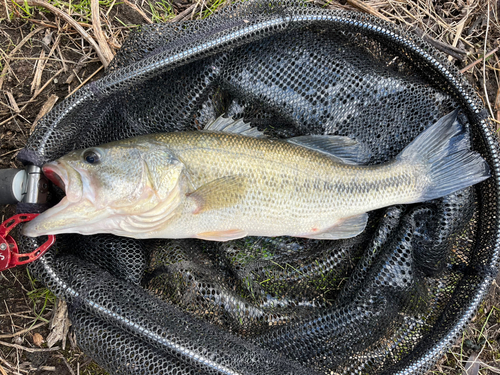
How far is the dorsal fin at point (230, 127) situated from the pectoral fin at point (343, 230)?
2.92ft

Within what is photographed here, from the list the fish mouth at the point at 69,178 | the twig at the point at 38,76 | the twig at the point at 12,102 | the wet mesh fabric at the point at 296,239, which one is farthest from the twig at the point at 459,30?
the twig at the point at 12,102

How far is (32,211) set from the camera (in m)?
2.40

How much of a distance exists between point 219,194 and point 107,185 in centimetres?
70

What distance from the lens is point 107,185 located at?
230 cm

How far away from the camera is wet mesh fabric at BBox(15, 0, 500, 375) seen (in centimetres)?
259

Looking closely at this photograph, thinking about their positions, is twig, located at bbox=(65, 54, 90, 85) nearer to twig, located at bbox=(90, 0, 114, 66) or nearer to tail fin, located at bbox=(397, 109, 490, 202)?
twig, located at bbox=(90, 0, 114, 66)

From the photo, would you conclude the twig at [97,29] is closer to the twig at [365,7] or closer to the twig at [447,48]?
the twig at [365,7]

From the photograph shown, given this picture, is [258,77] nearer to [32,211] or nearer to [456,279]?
[32,211]

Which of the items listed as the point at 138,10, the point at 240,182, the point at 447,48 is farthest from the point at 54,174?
the point at 447,48

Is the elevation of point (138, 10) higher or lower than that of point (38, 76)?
higher

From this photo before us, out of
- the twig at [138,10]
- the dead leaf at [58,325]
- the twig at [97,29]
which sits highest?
the twig at [138,10]

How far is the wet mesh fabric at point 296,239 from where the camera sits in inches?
102

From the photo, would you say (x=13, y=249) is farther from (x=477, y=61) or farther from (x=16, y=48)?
(x=477, y=61)

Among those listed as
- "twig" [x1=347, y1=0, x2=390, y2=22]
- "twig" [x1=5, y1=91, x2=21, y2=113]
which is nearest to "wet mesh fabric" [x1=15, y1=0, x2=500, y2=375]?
"twig" [x1=347, y1=0, x2=390, y2=22]
